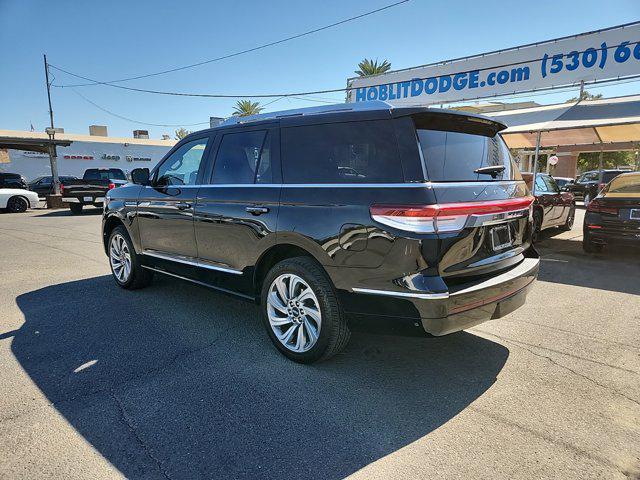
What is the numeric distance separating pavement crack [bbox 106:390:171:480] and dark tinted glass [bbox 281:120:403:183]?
2.00 meters

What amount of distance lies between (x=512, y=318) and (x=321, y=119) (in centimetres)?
296

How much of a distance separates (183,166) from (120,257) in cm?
186

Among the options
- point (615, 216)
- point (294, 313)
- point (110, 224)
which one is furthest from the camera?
point (615, 216)

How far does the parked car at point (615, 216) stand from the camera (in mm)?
6961

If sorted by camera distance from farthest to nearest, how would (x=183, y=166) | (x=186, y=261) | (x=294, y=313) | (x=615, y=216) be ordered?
1. (x=615, y=216)
2. (x=183, y=166)
3. (x=186, y=261)
4. (x=294, y=313)

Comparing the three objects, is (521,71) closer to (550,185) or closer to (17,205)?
(550,185)

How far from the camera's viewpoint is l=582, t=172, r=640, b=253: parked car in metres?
6.96

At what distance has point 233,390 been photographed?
2955 mm

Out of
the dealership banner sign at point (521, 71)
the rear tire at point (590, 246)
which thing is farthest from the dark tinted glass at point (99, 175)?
the rear tire at point (590, 246)

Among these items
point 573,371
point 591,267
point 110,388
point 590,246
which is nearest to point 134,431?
point 110,388

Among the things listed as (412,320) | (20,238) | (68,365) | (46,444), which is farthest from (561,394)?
(20,238)

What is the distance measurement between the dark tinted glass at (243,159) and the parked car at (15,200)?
1753cm

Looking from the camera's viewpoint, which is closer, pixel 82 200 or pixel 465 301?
pixel 465 301

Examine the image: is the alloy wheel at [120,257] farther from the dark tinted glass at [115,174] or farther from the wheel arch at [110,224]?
the dark tinted glass at [115,174]
